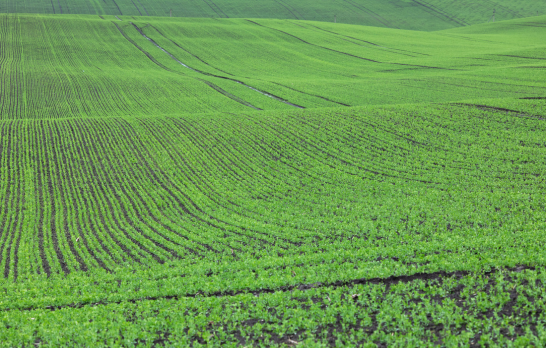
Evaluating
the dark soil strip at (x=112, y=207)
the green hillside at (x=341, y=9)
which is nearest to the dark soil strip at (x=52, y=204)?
the dark soil strip at (x=112, y=207)

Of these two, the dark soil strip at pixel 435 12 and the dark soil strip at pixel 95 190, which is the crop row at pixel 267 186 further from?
the dark soil strip at pixel 435 12

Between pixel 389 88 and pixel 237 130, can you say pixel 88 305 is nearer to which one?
pixel 237 130

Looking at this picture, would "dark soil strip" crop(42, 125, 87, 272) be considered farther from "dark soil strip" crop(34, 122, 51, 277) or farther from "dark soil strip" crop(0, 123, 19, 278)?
"dark soil strip" crop(0, 123, 19, 278)

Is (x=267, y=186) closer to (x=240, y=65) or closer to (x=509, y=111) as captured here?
(x=509, y=111)

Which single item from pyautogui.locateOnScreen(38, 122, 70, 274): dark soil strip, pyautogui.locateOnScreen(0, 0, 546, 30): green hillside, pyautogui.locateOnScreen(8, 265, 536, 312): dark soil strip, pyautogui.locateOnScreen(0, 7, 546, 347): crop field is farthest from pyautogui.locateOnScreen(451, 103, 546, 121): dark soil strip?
pyautogui.locateOnScreen(0, 0, 546, 30): green hillside

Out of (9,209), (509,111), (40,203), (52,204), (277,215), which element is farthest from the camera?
(509,111)

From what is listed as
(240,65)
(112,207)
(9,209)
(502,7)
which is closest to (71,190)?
(9,209)
